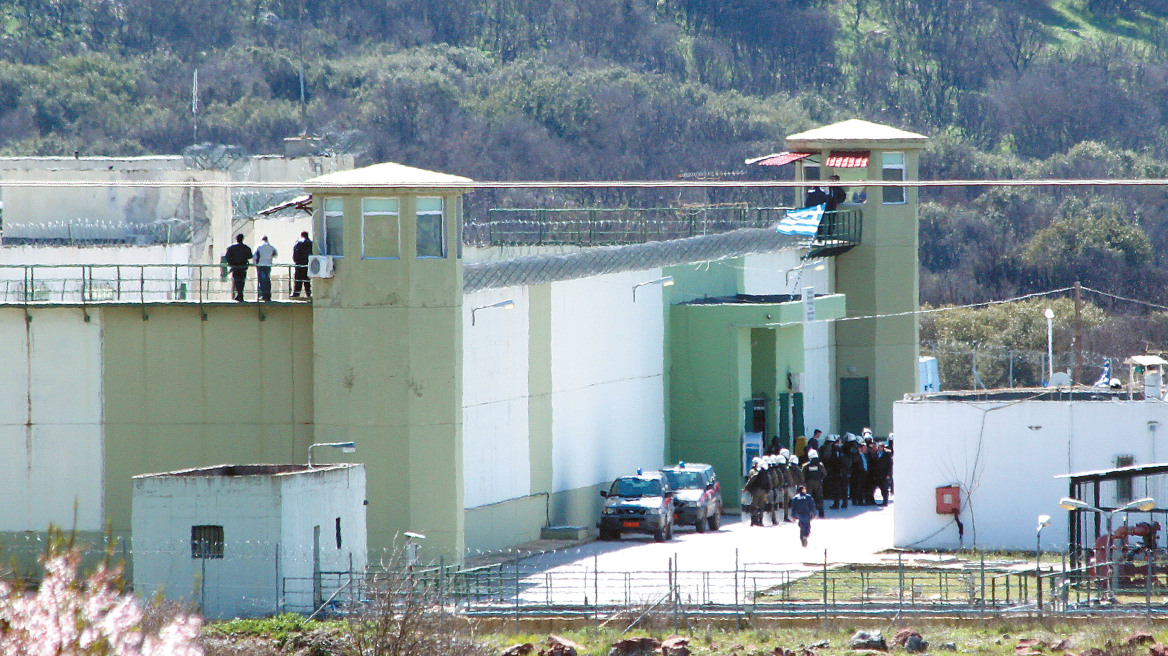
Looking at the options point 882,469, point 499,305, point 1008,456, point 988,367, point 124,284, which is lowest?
point 882,469

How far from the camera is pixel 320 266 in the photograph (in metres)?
28.3

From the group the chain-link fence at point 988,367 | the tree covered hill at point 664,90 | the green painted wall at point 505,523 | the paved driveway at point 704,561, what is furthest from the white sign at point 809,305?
the tree covered hill at point 664,90

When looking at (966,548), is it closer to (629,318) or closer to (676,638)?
(629,318)

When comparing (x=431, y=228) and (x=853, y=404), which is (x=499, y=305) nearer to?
(x=431, y=228)

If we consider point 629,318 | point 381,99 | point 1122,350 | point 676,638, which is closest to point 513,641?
point 676,638

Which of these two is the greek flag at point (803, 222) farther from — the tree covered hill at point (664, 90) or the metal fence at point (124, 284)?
the tree covered hill at point (664, 90)

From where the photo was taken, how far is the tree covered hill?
87500 millimetres

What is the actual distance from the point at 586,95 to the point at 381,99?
9812 millimetres

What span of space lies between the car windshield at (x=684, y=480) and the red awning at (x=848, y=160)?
1219 centimetres

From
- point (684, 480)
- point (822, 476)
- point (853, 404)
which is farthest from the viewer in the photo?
point (853, 404)

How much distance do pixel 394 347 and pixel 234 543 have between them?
493cm

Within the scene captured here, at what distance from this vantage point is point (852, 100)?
104938mm

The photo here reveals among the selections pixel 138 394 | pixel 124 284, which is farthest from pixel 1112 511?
pixel 124 284

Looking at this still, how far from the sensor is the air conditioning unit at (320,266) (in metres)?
28.3
